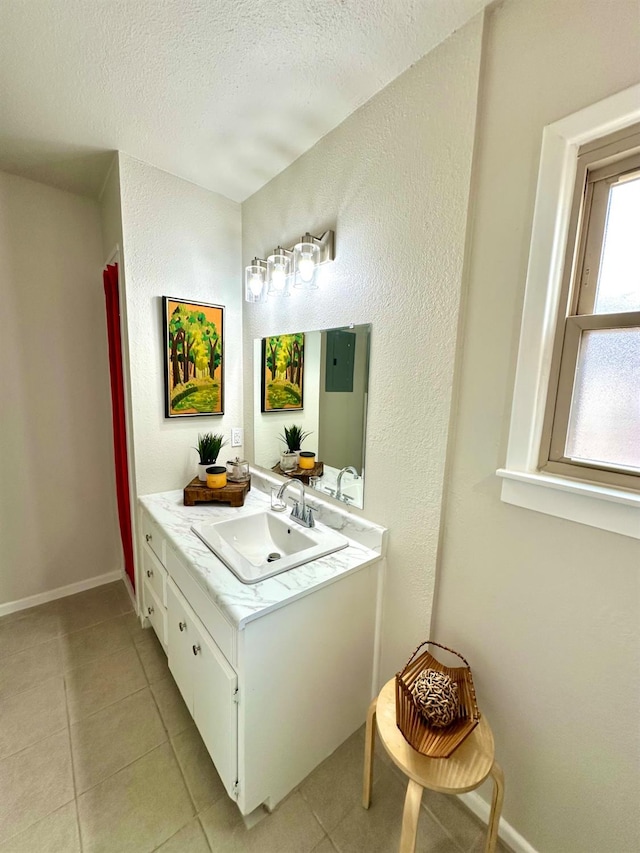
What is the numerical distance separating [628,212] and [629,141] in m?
0.14

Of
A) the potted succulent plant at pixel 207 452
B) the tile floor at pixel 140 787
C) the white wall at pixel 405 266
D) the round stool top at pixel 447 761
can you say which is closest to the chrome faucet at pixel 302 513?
the white wall at pixel 405 266

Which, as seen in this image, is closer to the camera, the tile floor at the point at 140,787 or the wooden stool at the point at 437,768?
the wooden stool at the point at 437,768

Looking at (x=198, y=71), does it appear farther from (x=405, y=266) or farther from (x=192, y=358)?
(x=192, y=358)

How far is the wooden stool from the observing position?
827 millimetres

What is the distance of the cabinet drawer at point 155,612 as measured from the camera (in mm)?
1562

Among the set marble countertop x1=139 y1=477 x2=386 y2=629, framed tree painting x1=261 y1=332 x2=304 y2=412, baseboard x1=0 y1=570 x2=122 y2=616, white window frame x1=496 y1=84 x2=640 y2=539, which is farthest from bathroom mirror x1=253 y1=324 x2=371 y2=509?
baseboard x1=0 y1=570 x2=122 y2=616

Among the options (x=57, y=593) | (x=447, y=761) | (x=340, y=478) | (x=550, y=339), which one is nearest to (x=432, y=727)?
(x=447, y=761)

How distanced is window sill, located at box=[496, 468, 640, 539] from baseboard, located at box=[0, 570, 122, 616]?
2550 mm

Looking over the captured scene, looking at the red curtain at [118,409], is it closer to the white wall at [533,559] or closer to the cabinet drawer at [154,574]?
the cabinet drawer at [154,574]

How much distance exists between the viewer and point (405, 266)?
1.17 metres

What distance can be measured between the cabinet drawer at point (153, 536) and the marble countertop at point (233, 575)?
0.06 m

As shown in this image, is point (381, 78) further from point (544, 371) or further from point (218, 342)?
point (218, 342)

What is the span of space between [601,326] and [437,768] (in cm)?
117

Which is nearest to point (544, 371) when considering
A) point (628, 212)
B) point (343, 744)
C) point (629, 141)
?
point (628, 212)
